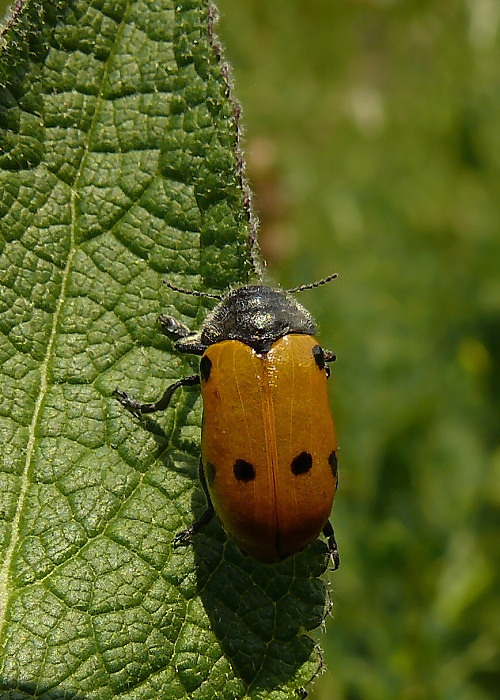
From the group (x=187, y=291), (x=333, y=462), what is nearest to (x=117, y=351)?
(x=187, y=291)

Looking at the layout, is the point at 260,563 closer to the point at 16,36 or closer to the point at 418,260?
the point at 16,36

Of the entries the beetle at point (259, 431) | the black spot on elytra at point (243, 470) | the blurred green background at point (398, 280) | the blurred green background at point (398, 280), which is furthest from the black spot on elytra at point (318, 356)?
the blurred green background at point (398, 280)

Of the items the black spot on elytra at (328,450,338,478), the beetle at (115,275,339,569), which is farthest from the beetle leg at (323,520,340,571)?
the black spot on elytra at (328,450,338,478)

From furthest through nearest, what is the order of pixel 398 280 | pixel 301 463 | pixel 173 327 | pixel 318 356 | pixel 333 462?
pixel 398 280 < pixel 318 356 < pixel 333 462 < pixel 301 463 < pixel 173 327

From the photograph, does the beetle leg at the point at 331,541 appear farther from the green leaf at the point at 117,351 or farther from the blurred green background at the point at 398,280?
the blurred green background at the point at 398,280

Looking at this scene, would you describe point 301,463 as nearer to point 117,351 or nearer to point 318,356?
point 318,356

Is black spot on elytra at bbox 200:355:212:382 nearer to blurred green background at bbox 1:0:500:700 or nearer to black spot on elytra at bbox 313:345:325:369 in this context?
black spot on elytra at bbox 313:345:325:369

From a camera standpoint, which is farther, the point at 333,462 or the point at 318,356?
the point at 318,356

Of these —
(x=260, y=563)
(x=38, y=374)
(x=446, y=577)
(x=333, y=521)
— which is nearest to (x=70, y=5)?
(x=38, y=374)
